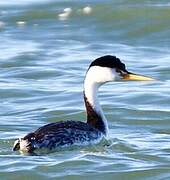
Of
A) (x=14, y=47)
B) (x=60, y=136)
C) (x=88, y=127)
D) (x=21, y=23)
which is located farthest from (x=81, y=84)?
(x=21, y=23)

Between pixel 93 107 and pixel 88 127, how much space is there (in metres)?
0.60

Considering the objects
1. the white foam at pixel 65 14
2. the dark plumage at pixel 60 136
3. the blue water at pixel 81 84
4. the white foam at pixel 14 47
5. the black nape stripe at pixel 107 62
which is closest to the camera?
the blue water at pixel 81 84

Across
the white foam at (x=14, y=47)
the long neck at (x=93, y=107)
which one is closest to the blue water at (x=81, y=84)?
the white foam at (x=14, y=47)

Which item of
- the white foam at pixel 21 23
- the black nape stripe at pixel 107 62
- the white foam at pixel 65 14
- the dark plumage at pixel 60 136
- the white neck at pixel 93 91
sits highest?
the white foam at pixel 65 14

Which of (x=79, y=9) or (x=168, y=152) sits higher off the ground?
(x=79, y=9)

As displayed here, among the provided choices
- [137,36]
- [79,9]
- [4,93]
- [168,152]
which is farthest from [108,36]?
[168,152]

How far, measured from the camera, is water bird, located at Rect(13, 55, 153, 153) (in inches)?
508

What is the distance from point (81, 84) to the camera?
18.0 meters

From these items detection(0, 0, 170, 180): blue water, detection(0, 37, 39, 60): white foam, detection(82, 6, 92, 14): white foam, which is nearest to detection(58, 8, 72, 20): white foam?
detection(0, 0, 170, 180): blue water

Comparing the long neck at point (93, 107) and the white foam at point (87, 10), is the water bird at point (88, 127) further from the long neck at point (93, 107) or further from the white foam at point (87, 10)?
the white foam at point (87, 10)

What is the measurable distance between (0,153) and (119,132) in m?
2.08

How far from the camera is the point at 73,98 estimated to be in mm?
16875

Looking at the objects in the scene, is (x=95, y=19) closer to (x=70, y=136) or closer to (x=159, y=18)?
(x=159, y=18)

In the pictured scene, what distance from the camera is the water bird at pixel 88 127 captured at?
12891mm
